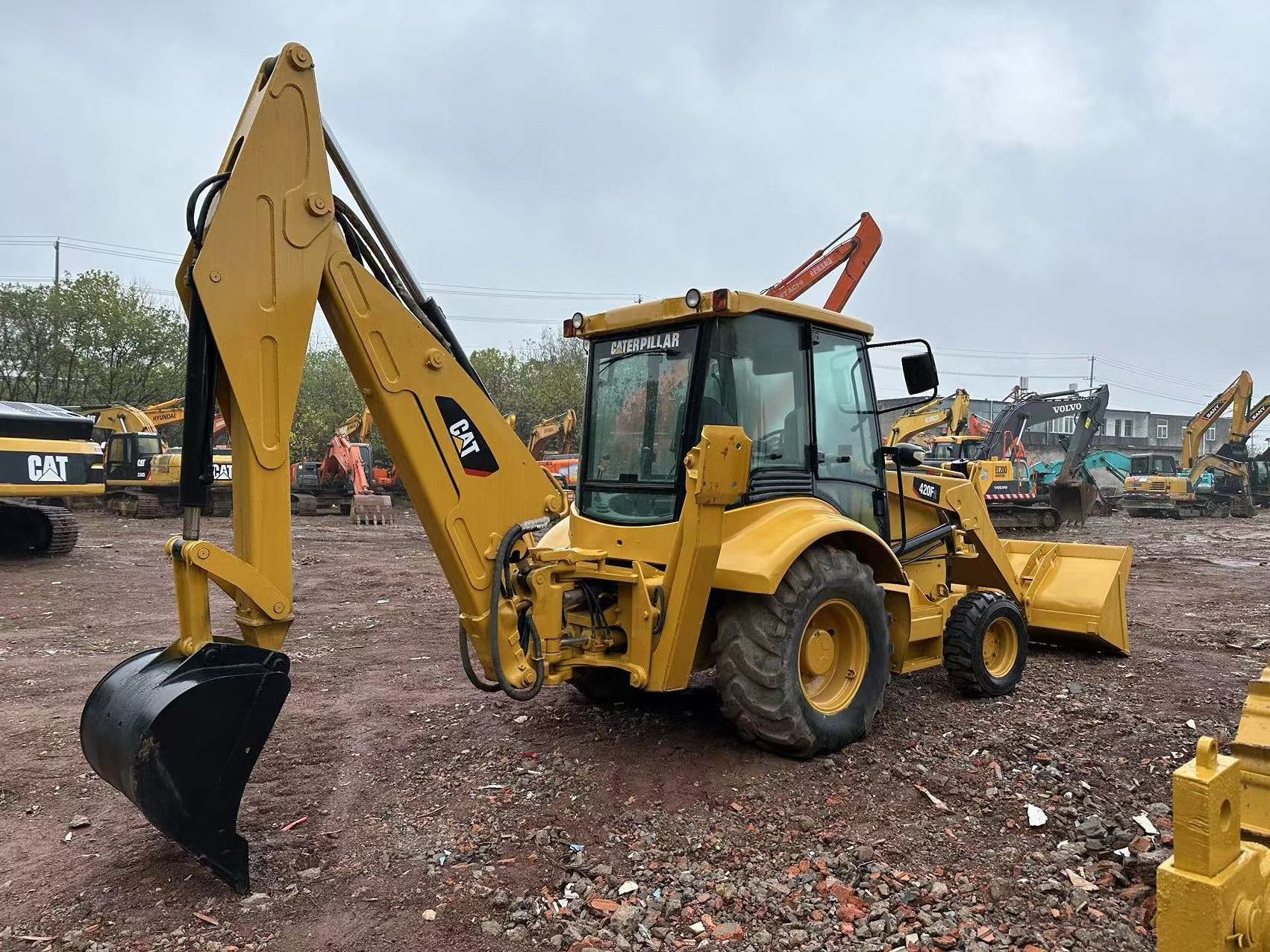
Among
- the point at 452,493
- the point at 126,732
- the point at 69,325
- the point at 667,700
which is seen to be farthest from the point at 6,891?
the point at 69,325

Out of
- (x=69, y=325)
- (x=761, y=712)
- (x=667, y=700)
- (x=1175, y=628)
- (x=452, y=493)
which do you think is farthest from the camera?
(x=69, y=325)

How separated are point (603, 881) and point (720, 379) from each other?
2.29 meters

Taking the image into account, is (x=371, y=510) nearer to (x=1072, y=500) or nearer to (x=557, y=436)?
(x=557, y=436)

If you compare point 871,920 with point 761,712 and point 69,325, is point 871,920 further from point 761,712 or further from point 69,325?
point 69,325

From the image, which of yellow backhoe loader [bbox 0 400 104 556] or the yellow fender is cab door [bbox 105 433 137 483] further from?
the yellow fender

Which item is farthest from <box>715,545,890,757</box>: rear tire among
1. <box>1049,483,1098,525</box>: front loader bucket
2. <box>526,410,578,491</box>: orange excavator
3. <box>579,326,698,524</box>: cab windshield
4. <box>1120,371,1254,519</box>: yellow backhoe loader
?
<box>1120,371,1254,519</box>: yellow backhoe loader

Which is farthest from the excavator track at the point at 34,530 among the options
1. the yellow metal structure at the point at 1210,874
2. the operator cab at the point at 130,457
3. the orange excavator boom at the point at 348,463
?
the yellow metal structure at the point at 1210,874

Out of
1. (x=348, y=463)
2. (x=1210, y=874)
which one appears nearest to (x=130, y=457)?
(x=348, y=463)

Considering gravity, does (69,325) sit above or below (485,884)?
above

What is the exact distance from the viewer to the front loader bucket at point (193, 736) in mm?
2902

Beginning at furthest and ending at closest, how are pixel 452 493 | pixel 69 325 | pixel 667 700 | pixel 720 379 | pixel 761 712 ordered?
pixel 69 325
pixel 667 700
pixel 720 379
pixel 761 712
pixel 452 493

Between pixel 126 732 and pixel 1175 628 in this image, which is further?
pixel 1175 628

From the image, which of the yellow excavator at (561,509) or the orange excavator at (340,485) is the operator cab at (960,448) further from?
the yellow excavator at (561,509)

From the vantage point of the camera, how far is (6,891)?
317 centimetres
